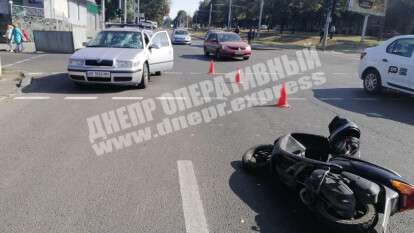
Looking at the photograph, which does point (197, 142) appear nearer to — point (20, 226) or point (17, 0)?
point (20, 226)

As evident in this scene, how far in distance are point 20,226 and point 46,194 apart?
655 millimetres

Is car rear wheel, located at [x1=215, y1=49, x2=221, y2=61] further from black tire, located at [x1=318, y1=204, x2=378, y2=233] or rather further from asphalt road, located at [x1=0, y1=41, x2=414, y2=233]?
A: black tire, located at [x1=318, y1=204, x2=378, y2=233]

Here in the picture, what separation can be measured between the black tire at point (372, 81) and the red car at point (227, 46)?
388 inches

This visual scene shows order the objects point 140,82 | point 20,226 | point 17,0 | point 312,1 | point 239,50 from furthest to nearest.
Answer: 1. point 312,1
2. point 17,0
3. point 239,50
4. point 140,82
5. point 20,226

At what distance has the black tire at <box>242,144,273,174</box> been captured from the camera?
4754 millimetres

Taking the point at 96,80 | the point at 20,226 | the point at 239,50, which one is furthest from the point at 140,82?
the point at 239,50

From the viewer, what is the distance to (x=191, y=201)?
4.03 metres

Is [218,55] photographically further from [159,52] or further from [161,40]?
[159,52]

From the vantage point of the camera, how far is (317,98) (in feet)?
34.3

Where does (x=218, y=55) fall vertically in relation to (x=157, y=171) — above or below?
below

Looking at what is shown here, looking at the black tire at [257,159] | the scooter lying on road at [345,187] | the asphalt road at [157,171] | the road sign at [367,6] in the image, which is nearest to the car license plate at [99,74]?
the asphalt road at [157,171]

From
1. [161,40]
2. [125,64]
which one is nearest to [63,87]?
[125,64]

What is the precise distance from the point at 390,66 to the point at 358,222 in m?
8.50

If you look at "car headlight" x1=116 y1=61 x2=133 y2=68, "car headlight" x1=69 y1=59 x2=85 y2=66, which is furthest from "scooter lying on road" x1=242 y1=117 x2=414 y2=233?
"car headlight" x1=69 y1=59 x2=85 y2=66
